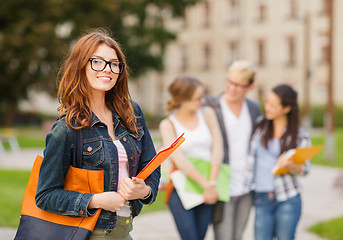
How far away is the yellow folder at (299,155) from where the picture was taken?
3807mm

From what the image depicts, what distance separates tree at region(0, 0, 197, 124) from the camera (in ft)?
69.4

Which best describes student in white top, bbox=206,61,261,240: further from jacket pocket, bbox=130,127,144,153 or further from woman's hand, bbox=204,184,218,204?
jacket pocket, bbox=130,127,144,153

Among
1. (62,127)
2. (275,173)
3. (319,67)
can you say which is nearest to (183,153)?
(275,173)

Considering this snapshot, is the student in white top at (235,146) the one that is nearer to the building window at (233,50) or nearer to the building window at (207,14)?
the building window at (233,50)

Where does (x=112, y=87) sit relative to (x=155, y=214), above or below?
above

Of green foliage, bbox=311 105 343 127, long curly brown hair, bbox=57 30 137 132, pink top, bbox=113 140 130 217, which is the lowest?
green foliage, bbox=311 105 343 127

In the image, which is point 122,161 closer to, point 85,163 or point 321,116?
point 85,163

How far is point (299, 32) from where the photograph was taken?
131 ft

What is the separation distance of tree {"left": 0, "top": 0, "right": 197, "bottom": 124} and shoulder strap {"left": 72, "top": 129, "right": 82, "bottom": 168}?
14560 mm

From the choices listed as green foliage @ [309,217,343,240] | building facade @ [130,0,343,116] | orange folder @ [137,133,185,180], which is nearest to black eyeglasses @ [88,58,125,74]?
orange folder @ [137,133,185,180]

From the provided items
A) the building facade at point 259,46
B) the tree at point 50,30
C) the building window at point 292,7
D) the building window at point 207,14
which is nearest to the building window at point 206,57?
the building facade at point 259,46

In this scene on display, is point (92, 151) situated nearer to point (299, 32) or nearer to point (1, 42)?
point (1, 42)

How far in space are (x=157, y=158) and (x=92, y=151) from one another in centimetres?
31

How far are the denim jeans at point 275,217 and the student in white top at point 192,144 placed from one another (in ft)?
1.29
